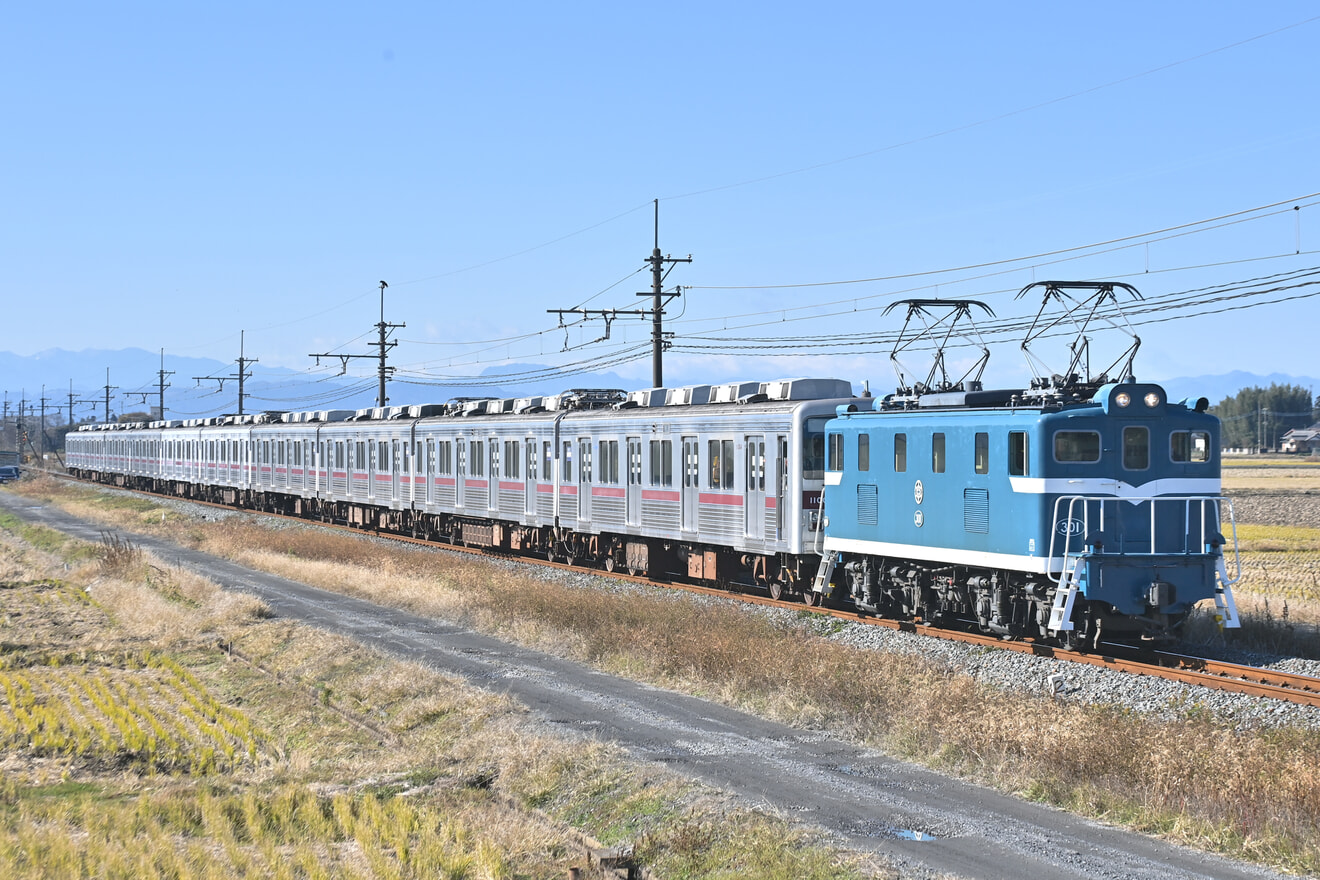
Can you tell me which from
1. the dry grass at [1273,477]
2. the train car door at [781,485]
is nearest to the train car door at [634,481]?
the train car door at [781,485]

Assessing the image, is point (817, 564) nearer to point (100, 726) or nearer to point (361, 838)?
point (100, 726)

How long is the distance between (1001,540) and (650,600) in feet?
23.0

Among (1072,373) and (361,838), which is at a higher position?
(1072,373)

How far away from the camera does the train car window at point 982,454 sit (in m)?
19.6

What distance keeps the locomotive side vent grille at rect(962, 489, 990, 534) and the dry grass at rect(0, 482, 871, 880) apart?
7.58 meters

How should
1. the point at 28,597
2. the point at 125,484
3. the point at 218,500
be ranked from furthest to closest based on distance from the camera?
1. the point at 125,484
2. the point at 218,500
3. the point at 28,597

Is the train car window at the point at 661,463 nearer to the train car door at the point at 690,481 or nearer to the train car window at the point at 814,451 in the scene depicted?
the train car door at the point at 690,481

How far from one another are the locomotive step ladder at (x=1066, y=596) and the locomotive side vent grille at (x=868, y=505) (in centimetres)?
442

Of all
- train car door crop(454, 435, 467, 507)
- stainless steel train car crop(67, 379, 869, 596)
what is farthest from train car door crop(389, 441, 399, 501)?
train car door crop(454, 435, 467, 507)

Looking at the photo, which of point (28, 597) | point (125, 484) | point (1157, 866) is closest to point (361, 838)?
point (1157, 866)

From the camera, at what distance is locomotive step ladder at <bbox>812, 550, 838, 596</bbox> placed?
932 inches

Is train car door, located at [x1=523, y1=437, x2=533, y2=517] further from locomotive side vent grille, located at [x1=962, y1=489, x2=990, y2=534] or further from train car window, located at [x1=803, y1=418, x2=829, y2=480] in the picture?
locomotive side vent grille, located at [x1=962, y1=489, x2=990, y2=534]

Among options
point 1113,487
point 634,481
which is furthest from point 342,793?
point 634,481

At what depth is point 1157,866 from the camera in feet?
33.1
